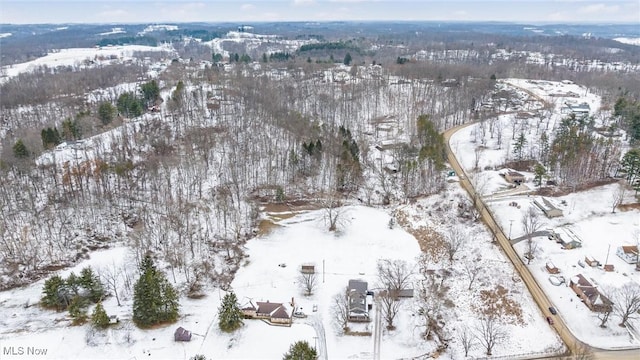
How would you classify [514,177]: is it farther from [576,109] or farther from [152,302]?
[152,302]

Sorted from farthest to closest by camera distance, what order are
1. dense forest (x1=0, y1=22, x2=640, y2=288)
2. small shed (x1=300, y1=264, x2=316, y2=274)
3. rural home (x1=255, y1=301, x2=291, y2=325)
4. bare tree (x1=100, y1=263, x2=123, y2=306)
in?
dense forest (x1=0, y1=22, x2=640, y2=288), small shed (x1=300, y1=264, x2=316, y2=274), bare tree (x1=100, y1=263, x2=123, y2=306), rural home (x1=255, y1=301, x2=291, y2=325)

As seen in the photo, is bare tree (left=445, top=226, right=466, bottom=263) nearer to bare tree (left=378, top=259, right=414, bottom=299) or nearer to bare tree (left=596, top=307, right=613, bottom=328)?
bare tree (left=378, top=259, right=414, bottom=299)

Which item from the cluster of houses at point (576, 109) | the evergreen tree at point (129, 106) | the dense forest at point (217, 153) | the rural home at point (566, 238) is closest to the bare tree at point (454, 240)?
the rural home at point (566, 238)

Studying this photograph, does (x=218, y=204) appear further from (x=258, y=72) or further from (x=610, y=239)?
(x=258, y=72)

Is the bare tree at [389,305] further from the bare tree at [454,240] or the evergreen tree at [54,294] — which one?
the evergreen tree at [54,294]

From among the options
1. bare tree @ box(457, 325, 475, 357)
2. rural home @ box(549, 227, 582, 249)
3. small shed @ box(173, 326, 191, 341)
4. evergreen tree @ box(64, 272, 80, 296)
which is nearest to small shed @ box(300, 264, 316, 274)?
small shed @ box(173, 326, 191, 341)

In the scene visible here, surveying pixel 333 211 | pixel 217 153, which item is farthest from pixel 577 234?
pixel 217 153
